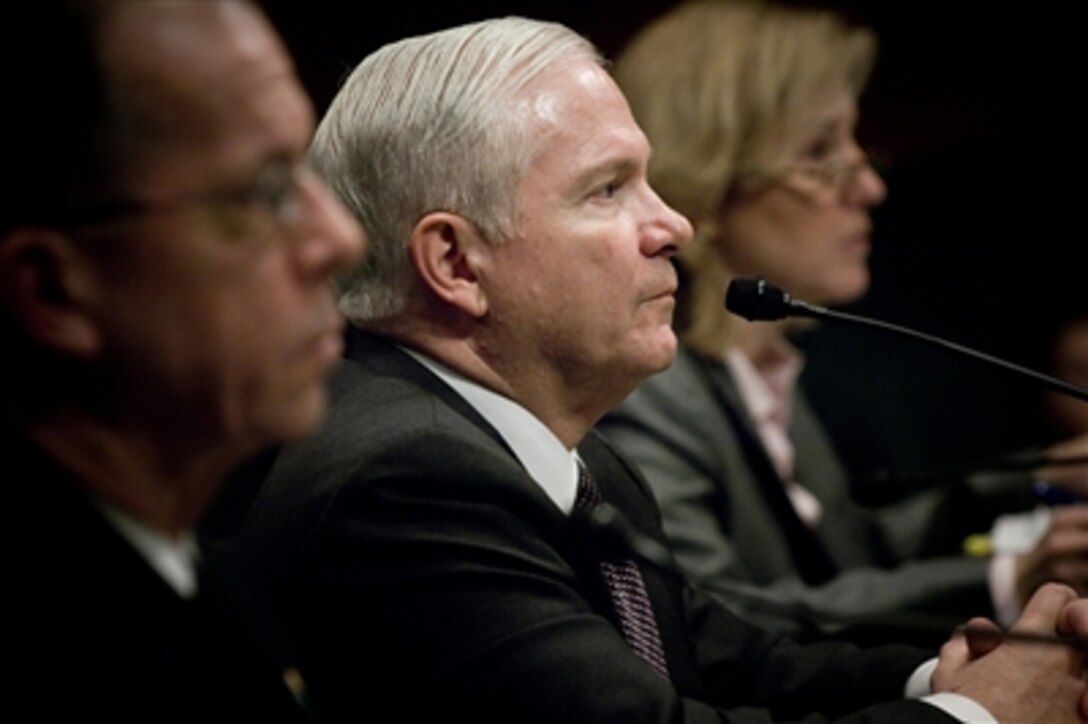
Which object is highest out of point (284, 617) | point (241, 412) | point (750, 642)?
point (241, 412)

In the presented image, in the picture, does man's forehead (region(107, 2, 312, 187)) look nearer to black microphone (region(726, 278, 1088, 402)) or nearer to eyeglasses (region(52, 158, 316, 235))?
eyeglasses (region(52, 158, 316, 235))

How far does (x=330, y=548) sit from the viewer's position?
1.67m

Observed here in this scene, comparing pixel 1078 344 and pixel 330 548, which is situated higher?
pixel 330 548

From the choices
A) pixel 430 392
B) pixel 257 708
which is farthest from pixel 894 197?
pixel 257 708

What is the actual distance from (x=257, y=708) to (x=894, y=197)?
267 cm

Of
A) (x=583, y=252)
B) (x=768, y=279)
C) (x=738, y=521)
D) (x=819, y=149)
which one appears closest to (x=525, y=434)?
(x=583, y=252)

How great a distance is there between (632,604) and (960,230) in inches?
89.2

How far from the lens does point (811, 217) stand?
297 cm

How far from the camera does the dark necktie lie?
5.88ft

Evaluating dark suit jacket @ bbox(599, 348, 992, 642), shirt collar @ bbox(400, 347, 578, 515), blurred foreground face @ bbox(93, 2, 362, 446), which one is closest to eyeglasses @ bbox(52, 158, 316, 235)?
blurred foreground face @ bbox(93, 2, 362, 446)

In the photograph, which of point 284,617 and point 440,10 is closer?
point 284,617

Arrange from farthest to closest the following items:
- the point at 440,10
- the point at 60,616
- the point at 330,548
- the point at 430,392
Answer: the point at 440,10, the point at 430,392, the point at 330,548, the point at 60,616

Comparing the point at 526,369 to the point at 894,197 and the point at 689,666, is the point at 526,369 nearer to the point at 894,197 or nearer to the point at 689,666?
the point at 689,666

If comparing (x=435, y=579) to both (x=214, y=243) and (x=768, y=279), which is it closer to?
(x=214, y=243)
